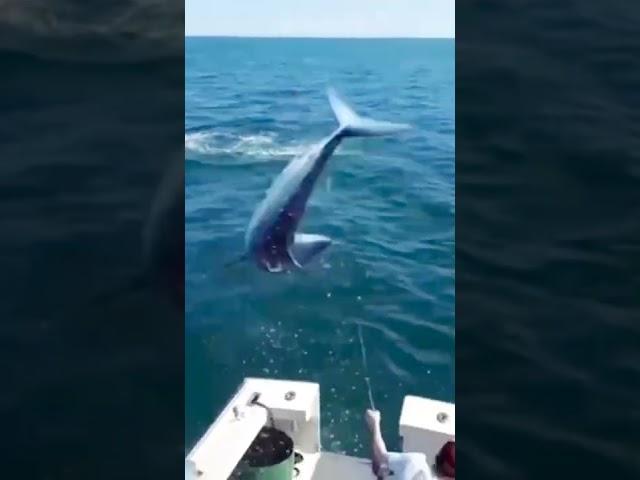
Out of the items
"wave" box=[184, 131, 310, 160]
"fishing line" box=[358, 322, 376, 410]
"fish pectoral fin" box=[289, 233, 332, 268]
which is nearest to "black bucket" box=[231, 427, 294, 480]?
"fishing line" box=[358, 322, 376, 410]

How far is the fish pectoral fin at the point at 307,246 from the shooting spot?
1909 millimetres

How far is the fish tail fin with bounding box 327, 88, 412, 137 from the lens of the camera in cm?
188

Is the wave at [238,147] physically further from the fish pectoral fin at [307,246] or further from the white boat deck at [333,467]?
the white boat deck at [333,467]

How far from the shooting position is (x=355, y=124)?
1890 mm

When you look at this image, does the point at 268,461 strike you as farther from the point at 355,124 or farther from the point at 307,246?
the point at 355,124

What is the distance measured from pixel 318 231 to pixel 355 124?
0.29 meters

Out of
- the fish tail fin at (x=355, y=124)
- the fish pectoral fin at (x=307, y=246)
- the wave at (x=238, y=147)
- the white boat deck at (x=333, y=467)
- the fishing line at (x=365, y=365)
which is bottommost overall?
the white boat deck at (x=333, y=467)

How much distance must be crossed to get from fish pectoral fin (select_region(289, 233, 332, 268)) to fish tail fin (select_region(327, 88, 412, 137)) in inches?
10.8

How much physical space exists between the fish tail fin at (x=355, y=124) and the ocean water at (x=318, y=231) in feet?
0.06

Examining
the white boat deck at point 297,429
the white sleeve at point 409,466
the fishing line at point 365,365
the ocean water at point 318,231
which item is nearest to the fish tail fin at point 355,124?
the ocean water at point 318,231

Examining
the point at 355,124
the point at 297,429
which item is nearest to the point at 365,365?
the point at 297,429

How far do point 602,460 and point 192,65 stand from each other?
1.37 m

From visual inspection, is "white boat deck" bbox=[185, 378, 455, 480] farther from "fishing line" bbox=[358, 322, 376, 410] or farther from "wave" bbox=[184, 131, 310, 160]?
"wave" bbox=[184, 131, 310, 160]

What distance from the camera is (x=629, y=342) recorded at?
5.60 feet
